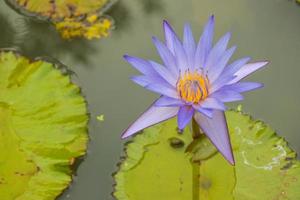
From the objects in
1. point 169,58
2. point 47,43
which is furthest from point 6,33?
point 169,58

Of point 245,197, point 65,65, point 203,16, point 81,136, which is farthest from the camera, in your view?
point 203,16

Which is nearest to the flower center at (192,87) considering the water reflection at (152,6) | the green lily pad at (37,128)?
the green lily pad at (37,128)

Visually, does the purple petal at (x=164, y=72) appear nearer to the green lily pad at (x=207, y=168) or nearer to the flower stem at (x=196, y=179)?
the green lily pad at (x=207, y=168)

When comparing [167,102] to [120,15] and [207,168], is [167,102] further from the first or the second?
[120,15]

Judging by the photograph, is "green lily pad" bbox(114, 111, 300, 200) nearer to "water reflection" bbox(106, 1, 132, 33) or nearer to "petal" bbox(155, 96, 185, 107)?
"petal" bbox(155, 96, 185, 107)

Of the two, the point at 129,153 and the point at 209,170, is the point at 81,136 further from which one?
the point at 209,170

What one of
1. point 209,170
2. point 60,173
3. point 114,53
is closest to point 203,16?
point 114,53

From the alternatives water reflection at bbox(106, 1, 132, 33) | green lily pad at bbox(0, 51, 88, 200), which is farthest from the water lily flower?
water reflection at bbox(106, 1, 132, 33)
